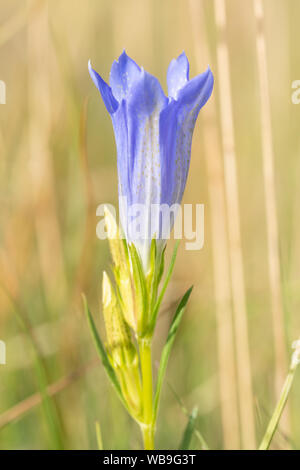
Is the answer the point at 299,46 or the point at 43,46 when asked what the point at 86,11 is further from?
the point at 299,46

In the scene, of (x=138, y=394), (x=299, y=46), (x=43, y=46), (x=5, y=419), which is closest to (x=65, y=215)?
(x=43, y=46)

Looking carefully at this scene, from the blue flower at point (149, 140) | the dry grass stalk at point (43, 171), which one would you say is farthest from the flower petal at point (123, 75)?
the dry grass stalk at point (43, 171)

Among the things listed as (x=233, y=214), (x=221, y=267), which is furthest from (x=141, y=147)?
(x=221, y=267)
